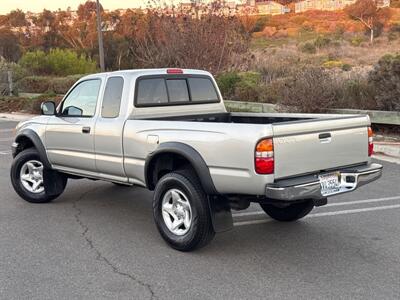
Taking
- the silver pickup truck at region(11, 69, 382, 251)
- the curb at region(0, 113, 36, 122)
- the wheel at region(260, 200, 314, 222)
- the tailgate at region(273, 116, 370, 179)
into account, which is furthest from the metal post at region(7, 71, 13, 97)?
the tailgate at region(273, 116, 370, 179)

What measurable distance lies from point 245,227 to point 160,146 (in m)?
1.49

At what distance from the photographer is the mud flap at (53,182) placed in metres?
7.19

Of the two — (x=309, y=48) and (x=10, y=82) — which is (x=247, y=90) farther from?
(x=309, y=48)

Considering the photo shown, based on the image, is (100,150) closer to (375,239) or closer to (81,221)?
(81,221)

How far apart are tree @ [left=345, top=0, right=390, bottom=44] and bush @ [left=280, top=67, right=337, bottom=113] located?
188ft

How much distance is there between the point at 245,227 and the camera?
240 inches

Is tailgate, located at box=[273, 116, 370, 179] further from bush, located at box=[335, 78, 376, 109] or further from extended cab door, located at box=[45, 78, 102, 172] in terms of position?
bush, located at box=[335, 78, 376, 109]

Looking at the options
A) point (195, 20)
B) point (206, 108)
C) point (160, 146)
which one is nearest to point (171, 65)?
point (195, 20)

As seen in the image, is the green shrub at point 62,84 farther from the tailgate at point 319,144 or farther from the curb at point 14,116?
the tailgate at point 319,144

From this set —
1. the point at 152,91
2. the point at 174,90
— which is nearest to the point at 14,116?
the point at 174,90

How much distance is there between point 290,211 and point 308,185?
1.53 m

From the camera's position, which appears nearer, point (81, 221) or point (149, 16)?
point (81, 221)

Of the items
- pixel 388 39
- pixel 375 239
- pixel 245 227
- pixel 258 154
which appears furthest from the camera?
pixel 388 39

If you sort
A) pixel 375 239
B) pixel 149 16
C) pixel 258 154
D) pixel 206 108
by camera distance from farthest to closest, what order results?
1. pixel 149 16
2. pixel 206 108
3. pixel 375 239
4. pixel 258 154
